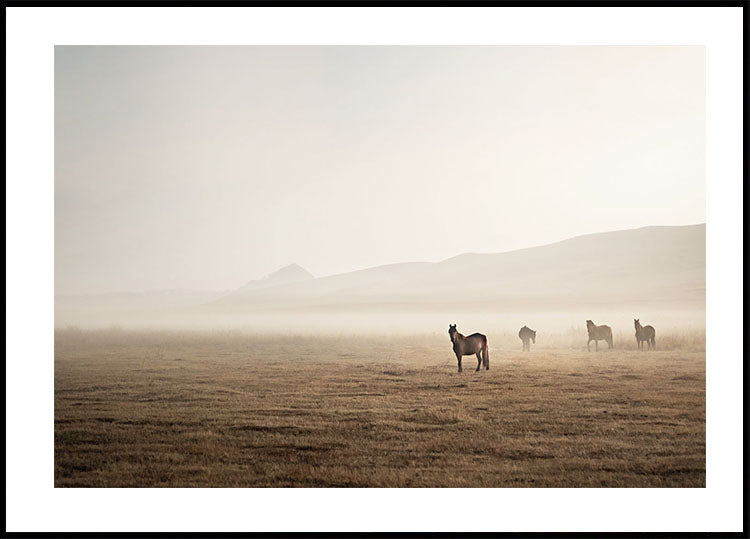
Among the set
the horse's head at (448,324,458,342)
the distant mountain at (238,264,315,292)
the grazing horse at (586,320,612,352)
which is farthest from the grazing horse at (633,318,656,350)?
the distant mountain at (238,264,315,292)

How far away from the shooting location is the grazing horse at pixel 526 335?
6164 millimetres

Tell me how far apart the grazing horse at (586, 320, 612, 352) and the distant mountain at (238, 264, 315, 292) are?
109 inches

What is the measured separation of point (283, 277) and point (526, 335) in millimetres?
2481

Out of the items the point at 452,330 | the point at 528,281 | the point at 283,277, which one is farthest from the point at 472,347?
the point at 283,277

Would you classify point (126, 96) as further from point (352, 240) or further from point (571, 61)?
point (571, 61)

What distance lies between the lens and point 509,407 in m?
5.40

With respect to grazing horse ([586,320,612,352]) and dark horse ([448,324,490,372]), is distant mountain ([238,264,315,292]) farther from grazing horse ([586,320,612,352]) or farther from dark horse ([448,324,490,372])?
grazing horse ([586,320,612,352])

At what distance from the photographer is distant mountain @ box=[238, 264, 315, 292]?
6250mm

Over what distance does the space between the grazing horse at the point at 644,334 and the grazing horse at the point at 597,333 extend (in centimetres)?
24

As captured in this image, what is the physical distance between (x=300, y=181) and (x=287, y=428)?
2459 mm

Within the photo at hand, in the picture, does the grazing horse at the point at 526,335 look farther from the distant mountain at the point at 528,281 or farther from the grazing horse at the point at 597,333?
the grazing horse at the point at 597,333

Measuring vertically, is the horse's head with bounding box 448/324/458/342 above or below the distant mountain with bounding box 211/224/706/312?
below

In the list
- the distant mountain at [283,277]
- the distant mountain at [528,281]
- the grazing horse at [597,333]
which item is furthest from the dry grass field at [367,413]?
the distant mountain at [283,277]

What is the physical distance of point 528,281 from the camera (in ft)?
21.3
